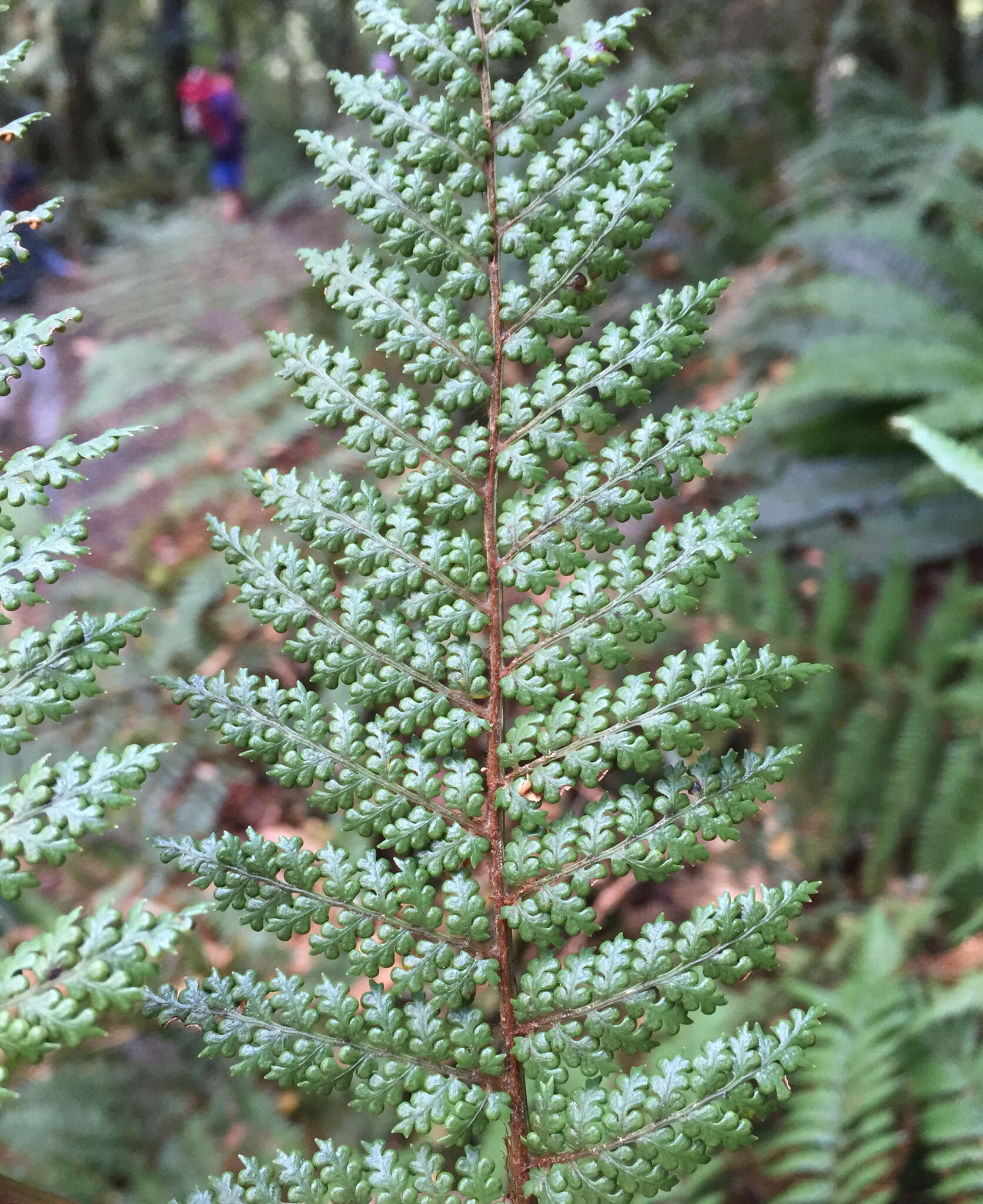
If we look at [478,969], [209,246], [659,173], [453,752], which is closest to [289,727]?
[453,752]

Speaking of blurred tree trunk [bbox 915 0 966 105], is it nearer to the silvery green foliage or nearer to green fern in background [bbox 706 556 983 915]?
green fern in background [bbox 706 556 983 915]

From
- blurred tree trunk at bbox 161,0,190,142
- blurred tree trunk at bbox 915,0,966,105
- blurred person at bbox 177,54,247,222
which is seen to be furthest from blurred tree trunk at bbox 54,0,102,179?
blurred tree trunk at bbox 915,0,966,105

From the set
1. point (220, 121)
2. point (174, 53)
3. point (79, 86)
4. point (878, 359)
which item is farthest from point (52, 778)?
point (174, 53)

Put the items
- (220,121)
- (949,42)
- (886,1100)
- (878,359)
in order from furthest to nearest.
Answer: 1. (220,121)
2. (949,42)
3. (878,359)
4. (886,1100)

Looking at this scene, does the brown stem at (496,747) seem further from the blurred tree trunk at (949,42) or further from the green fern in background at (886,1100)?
the blurred tree trunk at (949,42)

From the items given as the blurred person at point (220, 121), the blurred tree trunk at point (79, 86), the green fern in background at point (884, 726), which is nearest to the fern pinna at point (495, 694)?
the green fern in background at point (884, 726)

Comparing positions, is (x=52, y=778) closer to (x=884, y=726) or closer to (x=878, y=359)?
(x=884, y=726)
